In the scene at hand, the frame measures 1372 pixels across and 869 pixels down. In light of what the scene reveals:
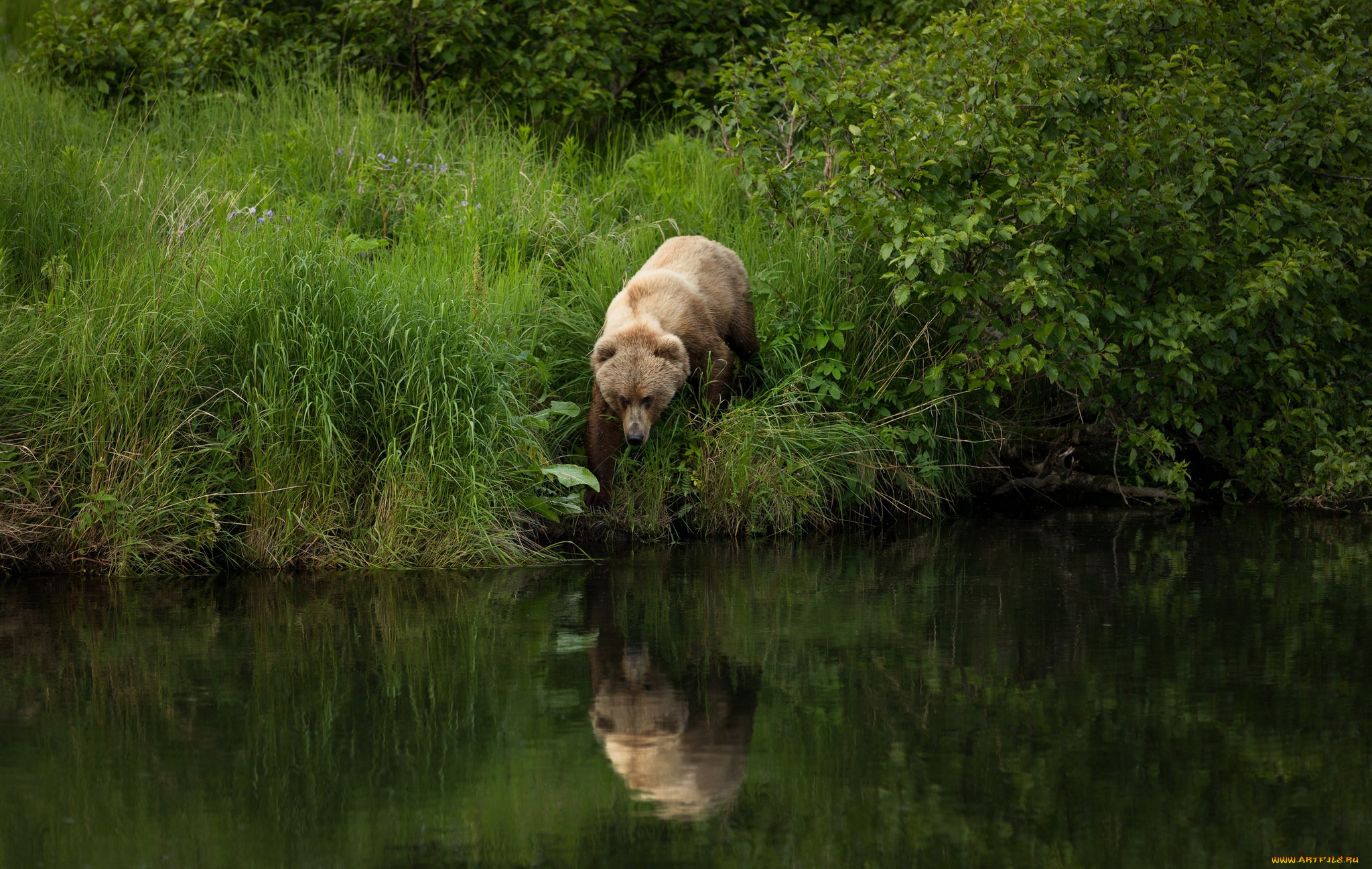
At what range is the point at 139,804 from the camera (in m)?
3.38

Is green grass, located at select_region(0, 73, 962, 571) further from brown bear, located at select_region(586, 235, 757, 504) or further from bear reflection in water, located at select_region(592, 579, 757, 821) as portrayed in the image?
bear reflection in water, located at select_region(592, 579, 757, 821)

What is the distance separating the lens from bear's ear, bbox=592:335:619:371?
7.06 metres

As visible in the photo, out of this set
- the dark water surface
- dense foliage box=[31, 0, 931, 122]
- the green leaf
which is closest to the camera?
the dark water surface

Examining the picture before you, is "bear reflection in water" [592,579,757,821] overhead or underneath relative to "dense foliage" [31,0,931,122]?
underneath

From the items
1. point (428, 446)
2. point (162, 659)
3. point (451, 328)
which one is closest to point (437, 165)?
point (451, 328)

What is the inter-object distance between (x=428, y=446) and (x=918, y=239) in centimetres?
276

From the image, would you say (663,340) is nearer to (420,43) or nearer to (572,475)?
(572,475)

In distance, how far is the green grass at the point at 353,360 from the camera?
252 inches

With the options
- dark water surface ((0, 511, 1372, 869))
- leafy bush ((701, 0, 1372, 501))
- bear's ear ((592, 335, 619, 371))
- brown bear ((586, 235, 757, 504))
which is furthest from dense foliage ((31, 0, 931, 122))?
dark water surface ((0, 511, 1372, 869))

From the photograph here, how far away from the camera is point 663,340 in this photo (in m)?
7.05

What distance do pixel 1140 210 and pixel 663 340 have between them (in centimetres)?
279

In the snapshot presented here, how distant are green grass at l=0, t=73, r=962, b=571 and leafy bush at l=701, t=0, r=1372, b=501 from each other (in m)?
0.86

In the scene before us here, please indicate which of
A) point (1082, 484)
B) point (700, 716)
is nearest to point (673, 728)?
point (700, 716)

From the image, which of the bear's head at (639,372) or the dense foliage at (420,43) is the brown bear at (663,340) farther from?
the dense foliage at (420,43)
